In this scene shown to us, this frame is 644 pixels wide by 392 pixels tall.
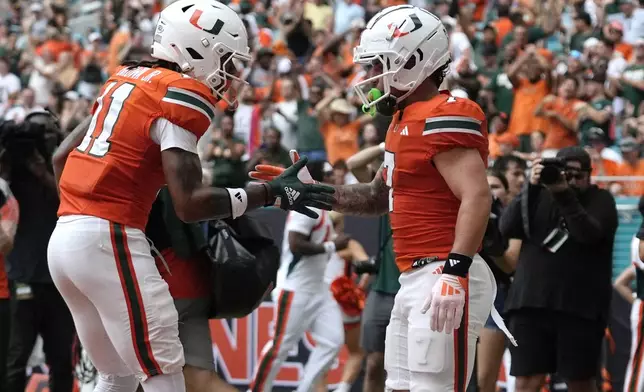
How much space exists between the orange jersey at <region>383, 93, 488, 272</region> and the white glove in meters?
0.28

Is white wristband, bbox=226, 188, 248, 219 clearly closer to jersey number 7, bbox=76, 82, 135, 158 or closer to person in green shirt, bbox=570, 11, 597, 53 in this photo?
jersey number 7, bbox=76, 82, 135, 158

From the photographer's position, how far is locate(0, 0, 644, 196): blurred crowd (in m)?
12.6

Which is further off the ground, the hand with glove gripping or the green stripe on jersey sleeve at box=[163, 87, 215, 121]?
the green stripe on jersey sleeve at box=[163, 87, 215, 121]

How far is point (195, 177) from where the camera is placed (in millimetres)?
4754

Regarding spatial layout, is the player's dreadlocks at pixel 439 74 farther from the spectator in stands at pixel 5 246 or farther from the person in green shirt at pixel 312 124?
the person in green shirt at pixel 312 124

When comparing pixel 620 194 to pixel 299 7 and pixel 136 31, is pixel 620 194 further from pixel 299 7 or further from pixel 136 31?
pixel 136 31

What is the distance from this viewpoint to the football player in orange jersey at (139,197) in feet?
15.7

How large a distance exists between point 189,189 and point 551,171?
8.85 ft

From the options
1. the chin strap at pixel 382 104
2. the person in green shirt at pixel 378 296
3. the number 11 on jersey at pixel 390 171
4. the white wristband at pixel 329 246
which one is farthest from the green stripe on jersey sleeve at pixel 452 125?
the white wristband at pixel 329 246

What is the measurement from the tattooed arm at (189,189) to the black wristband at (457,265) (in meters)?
0.97

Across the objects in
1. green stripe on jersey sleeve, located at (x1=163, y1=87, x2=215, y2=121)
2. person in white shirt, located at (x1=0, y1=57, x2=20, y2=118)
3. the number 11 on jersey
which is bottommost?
person in white shirt, located at (x1=0, y1=57, x2=20, y2=118)

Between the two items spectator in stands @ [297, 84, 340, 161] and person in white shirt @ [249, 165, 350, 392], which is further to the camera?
spectator in stands @ [297, 84, 340, 161]

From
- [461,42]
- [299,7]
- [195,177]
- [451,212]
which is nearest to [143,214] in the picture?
[195,177]

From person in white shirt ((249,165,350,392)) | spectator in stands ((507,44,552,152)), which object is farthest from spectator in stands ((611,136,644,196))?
person in white shirt ((249,165,350,392))
